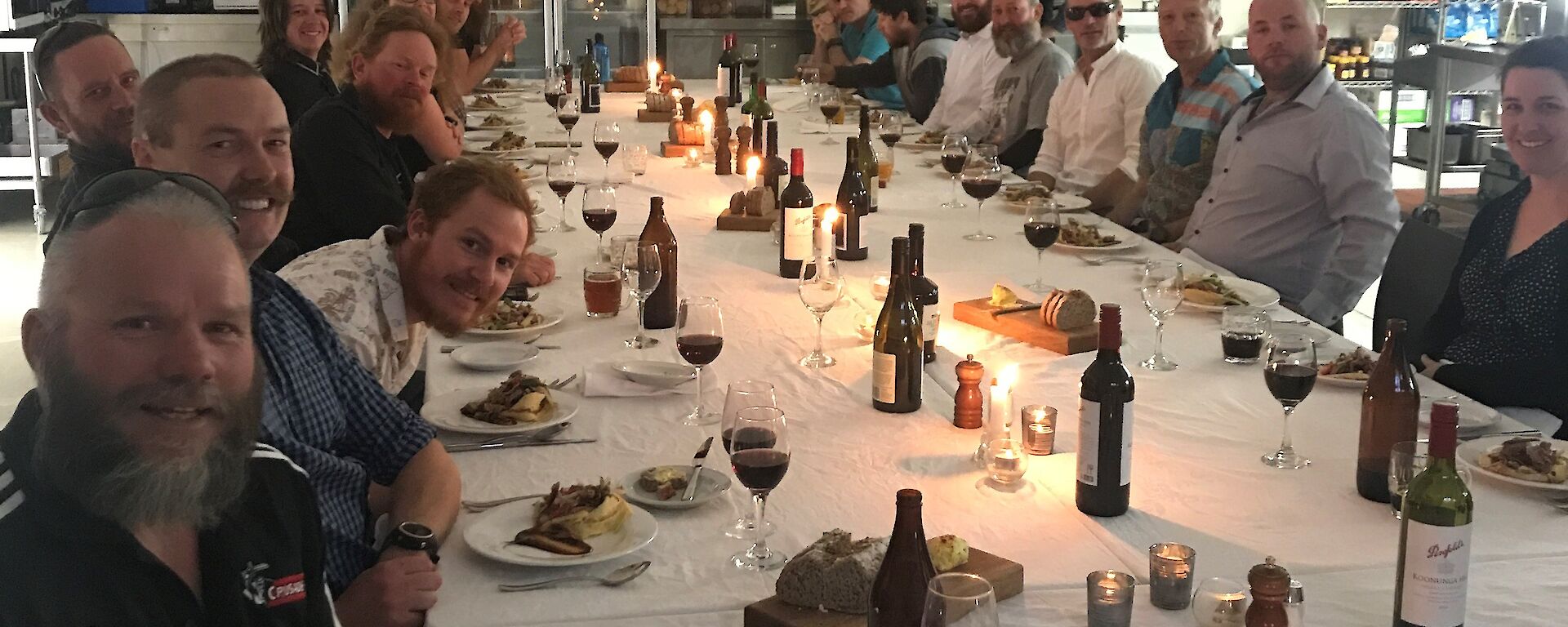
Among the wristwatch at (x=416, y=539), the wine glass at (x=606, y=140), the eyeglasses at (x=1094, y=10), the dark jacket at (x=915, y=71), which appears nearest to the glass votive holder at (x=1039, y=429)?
the wristwatch at (x=416, y=539)

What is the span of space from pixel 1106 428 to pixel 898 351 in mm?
488

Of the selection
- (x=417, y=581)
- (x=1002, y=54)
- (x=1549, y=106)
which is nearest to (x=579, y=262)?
(x=417, y=581)

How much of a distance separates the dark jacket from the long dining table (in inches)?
137

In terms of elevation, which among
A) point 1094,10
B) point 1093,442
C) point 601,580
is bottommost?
point 601,580

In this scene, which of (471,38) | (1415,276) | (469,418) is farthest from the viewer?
(471,38)

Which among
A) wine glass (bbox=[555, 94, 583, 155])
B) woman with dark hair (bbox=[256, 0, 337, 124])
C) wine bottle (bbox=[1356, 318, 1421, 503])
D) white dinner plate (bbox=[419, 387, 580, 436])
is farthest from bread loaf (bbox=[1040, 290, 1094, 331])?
woman with dark hair (bbox=[256, 0, 337, 124])

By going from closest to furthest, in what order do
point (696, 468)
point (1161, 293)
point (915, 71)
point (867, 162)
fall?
point (696, 468) < point (1161, 293) < point (867, 162) < point (915, 71)

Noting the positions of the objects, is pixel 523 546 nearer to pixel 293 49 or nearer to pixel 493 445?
pixel 493 445

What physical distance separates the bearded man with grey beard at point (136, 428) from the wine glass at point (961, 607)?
0.63m

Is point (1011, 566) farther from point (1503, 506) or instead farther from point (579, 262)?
point (579, 262)

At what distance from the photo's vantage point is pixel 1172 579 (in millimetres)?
1479

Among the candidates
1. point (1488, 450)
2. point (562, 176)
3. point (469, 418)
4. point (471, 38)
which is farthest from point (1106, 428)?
point (471, 38)

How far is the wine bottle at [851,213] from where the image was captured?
3160 millimetres

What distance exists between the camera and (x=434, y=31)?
12.2 ft
